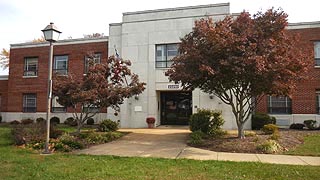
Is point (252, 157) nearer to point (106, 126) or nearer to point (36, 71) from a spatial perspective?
point (106, 126)

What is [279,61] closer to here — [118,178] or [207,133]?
[207,133]

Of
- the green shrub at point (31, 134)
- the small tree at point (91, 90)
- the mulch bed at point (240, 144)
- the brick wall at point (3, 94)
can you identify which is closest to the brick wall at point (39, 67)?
the brick wall at point (3, 94)

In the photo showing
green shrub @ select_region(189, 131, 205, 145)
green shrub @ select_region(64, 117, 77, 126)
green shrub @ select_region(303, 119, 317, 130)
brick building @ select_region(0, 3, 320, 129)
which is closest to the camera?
green shrub @ select_region(189, 131, 205, 145)

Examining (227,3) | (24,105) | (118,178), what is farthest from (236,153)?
(24,105)

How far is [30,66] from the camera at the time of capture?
95.2ft

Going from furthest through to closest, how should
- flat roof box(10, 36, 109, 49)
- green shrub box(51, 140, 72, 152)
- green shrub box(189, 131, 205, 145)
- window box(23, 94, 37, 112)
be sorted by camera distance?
window box(23, 94, 37, 112), flat roof box(10, 36, 109, 49), green shrub box(189, 131, 205, 145), green shrub box(51, 140, 72, 152)

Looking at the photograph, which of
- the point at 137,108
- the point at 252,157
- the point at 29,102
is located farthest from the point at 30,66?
the point at 252,157

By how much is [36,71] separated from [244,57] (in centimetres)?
2202

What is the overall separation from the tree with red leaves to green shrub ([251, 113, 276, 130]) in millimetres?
6509

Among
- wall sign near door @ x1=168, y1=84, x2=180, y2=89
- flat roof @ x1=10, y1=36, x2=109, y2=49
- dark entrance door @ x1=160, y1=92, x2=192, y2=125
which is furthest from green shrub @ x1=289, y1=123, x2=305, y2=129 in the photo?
flat roof @ x1=10, y1=36, x2=109, y2=49

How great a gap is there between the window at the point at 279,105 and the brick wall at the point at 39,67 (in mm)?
13722

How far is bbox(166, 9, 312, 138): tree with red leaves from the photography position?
12219 millimetres

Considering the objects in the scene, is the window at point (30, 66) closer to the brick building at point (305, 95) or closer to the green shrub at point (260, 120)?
the green shrub at point (260, 120)

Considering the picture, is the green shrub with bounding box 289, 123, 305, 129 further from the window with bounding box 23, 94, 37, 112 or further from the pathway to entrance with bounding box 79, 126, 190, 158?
the window with bounding box 23, 94, 37, 112
